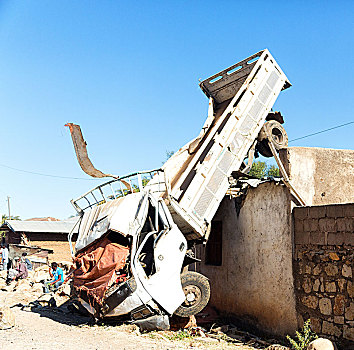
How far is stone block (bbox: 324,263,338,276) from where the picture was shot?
7.97 meters

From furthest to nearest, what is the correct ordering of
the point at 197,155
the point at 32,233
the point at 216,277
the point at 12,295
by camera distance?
1. the point at 32,233
2. the point at 12,295
3. the point at 216,277
4. the point at 197,155

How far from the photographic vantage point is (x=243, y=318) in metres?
10.2

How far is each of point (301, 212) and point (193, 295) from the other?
109 inches

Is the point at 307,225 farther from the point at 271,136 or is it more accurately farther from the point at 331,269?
the point at 271,136

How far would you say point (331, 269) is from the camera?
8.03 metres

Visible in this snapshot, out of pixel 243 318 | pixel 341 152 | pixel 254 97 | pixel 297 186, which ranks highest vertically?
pixel 254 97

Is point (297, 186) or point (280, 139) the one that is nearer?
point (297, 186)

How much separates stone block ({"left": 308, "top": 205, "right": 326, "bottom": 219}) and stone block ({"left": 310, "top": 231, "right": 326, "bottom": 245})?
1.01ft

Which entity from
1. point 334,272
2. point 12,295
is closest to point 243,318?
point 334,272

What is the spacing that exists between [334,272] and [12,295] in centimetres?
1026

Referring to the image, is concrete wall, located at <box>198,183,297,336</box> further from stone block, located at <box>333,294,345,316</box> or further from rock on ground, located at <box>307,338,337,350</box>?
rock on ground, located at <box>307,338,337,350</box>

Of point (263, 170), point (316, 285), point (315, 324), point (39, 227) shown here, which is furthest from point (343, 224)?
point (263, 170)

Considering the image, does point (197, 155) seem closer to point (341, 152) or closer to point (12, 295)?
point (341, 152)

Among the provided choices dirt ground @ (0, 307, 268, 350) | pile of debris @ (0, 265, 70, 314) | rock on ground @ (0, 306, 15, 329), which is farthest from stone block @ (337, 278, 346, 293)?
pile of debris @ (0, 265, 70, 314)
